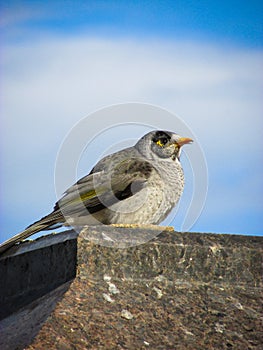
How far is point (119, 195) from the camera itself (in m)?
6.55

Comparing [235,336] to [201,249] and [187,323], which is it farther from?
[201,249]

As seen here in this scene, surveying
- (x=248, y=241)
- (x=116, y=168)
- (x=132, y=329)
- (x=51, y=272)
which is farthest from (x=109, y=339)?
(x=116, y=168)

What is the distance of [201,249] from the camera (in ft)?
15.8

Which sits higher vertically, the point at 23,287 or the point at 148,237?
the point at 148,237

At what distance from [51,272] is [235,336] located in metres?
1.60

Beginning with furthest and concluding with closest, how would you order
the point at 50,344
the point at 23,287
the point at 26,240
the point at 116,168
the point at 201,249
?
the point at 116,168 < the point at 26,240 < the point at 23,287 < the point at 201,249 < the point at 50,344

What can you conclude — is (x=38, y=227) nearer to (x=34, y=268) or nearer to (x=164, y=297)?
(x=34, y=268)

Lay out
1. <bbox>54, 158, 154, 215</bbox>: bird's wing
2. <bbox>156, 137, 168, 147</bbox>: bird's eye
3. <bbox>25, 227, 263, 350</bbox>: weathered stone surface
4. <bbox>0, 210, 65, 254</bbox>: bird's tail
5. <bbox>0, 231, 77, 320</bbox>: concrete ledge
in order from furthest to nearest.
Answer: <bbox>156, 137, 168, 147</bbox>: bird's eye → <bbox>54, 158, 154, 215</bbox>: bird's wing → <bbox>0, 210, 65, 254</bbox>: bird's tail → <bbox>0, 231, 77, 320</bbox>: concrete ledge → <bbox>25, 227, 263, 350</bbox>: weathered stone surface

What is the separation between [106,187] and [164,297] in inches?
89.3

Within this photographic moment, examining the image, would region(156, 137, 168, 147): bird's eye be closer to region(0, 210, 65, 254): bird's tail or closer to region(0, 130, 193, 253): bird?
region(0, 130, 193, 253): bird

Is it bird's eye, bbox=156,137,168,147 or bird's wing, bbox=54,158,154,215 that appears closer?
bird's wing, bbox=54,158,154,215

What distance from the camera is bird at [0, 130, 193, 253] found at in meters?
6.32

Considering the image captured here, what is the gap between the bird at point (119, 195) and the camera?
632 cm

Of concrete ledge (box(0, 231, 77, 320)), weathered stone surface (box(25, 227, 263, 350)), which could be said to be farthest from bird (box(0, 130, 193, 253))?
weathered stone surface (box(25, 227, 263, 350))
